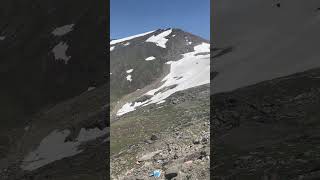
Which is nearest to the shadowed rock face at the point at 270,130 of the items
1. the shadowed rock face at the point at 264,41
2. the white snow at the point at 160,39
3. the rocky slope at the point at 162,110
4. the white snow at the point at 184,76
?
the rocky slope at the point at 162,110

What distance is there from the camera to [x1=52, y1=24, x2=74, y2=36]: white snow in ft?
272

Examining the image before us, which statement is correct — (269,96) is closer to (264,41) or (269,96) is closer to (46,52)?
(264,41)

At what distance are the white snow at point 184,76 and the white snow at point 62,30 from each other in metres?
17.9

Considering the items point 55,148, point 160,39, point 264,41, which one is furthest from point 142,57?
point 55,148

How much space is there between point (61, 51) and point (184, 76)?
26138 millimetres

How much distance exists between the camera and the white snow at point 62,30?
272ft

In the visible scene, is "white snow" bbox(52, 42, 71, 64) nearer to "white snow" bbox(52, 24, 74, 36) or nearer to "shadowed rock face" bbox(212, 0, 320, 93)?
"white snow" bbox(52, 24, 74, 36)

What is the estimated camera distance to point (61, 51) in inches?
2950

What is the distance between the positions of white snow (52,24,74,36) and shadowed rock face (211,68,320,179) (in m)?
49.7

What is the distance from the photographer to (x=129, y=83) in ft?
350

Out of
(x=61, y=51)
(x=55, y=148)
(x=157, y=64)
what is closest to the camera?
(x=55, y=148)

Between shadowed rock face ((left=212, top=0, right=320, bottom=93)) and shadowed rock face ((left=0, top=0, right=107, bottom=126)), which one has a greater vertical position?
shadowed rock face ((left=212, top=0, right=320, bottom=93))

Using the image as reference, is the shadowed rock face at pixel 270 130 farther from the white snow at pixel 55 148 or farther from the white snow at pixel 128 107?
the white snow at pixel 128 107

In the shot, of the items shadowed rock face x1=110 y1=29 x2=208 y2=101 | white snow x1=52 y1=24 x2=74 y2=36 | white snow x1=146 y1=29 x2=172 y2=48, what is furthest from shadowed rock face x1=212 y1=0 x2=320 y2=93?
white snow x1=146 y1=29 x2=172 y2=48
